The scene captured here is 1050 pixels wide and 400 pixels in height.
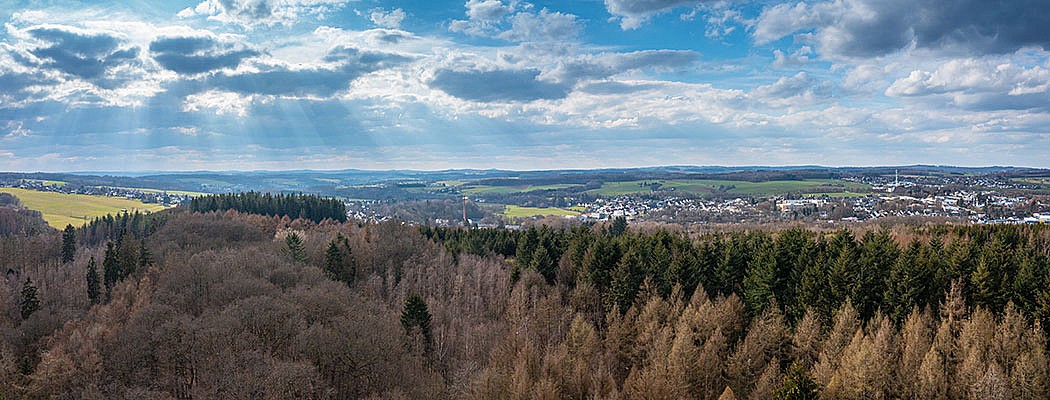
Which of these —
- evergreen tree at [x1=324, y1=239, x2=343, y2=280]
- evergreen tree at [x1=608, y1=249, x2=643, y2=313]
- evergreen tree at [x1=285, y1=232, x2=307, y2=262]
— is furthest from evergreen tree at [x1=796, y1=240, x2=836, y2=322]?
evergreen tree at [x1=285, y1=232, x2=307, y2=262]

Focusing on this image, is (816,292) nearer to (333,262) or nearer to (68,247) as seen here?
(333,262)

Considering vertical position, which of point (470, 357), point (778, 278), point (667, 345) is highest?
point (778, 278)

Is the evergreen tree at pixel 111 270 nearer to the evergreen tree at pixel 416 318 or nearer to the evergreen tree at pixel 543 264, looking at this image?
the evergreen tree at pixel 416 318

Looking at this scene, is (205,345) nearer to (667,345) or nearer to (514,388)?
(514,388)

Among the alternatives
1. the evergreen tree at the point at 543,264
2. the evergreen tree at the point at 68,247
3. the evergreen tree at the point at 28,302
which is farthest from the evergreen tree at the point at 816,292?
the evergreen tree at the point at 68,247

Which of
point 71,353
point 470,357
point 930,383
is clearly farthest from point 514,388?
point 71,353

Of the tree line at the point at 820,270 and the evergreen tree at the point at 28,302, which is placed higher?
the tree line at the point at 820,270

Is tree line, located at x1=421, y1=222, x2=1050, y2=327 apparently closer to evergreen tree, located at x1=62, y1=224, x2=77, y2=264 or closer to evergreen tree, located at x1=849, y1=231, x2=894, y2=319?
evergreen tree, located at x1=849, y1=231, x2=894, y2=319
